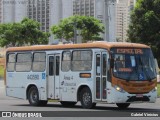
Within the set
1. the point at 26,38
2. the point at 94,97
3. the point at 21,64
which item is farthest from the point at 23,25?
the point at 94,97

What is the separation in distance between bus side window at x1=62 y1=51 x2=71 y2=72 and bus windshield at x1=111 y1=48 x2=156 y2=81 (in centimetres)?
263

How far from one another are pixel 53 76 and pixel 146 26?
26.4 meters

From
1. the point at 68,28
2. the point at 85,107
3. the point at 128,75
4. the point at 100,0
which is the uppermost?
the point at 100,0

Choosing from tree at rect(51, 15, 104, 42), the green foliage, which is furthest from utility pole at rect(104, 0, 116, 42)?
the green foliage

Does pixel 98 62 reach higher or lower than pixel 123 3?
lower

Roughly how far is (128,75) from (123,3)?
91.9 m

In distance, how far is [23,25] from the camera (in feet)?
248

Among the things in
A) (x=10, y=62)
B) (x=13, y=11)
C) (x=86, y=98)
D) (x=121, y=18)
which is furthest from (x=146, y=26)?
(x=121, y=18)

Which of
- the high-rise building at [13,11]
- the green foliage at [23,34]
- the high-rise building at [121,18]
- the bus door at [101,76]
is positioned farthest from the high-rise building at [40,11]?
the bus door at [101,76]

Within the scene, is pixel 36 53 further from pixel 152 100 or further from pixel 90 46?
pixel 152 100

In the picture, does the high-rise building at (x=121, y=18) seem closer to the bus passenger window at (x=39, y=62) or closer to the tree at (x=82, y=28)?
the tree at (x=82, y=28)

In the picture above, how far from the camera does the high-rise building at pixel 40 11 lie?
94188mm

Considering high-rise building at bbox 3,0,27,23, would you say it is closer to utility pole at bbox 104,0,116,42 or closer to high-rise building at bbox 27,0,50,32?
high-rise building at bbox 27,0,50,32

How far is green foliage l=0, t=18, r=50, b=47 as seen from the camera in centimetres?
7469
